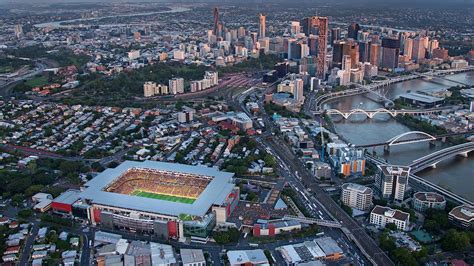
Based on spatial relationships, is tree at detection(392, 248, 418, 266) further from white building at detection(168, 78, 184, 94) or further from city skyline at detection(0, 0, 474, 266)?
white building at detection(168, 78, 184, 94)

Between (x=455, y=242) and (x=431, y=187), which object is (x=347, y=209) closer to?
(x=455, y=242)

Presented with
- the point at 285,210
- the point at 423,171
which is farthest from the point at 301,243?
the point at 423,171

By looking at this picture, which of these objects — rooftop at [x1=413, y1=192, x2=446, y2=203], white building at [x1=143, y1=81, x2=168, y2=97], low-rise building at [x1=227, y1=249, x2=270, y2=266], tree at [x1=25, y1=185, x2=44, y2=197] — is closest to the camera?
low-rise building at [x1=227, y1=249, x2=270, y2=266]

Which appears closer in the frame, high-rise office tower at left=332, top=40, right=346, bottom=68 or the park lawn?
the park lawn

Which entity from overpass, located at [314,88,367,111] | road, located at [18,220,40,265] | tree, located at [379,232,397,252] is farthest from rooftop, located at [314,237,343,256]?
overpass, located at [314,88,367,111]

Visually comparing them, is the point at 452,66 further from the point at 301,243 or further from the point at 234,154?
the point at 301,243

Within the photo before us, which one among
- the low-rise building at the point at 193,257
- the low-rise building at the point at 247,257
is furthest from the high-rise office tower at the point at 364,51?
the low-rise building at the point at 193,257
